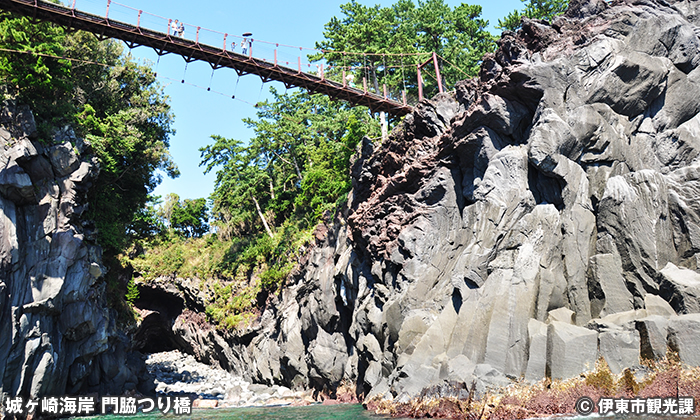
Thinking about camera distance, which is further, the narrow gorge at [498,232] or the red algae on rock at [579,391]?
the narrow gorge at [498,232]

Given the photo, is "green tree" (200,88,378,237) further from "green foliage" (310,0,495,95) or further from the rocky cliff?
the rocky cliff

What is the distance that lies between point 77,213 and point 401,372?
54.8 ft

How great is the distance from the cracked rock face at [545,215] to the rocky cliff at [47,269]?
12641 mm

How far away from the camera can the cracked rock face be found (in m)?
13.8

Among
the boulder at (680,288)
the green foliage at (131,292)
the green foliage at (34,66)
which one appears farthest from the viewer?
the green foliage at (131,292)

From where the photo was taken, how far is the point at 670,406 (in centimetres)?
1086

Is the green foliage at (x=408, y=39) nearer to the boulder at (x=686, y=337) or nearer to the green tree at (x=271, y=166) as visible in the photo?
the green tree at (x=271, y=166)

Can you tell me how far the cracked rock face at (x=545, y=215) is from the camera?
1375cm

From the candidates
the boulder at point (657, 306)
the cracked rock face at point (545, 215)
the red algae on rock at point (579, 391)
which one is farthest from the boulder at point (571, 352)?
the boulder at point (657, 306)

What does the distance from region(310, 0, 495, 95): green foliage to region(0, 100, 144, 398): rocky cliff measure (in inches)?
765

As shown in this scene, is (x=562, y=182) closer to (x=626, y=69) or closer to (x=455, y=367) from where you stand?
(x=626, y=69)

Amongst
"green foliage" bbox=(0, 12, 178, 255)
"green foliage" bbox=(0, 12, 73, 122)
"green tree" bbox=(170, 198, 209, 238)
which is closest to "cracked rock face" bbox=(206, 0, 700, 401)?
"green foliage" bbox=(0, 12, 178, 255)

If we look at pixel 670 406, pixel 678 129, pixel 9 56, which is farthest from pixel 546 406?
pixel 9 56

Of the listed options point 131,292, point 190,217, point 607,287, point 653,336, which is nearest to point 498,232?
point 607,287
